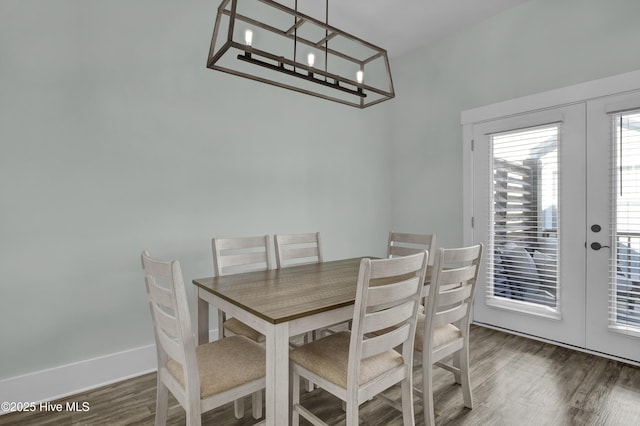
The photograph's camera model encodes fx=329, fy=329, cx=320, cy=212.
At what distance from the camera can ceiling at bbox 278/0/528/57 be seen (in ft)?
9.95

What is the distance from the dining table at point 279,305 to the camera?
4.26ft

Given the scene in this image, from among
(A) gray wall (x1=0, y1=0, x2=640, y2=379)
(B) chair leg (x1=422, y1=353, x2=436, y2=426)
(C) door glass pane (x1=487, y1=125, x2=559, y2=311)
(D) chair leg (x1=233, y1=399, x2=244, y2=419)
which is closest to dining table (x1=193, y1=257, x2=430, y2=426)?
(D) chair leg (x1=233, y1=399, x2=244, y2=419)

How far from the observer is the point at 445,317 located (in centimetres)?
176

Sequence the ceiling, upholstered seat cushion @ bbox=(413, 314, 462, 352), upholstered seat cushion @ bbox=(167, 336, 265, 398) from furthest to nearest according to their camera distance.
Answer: the ceiling < upholstered seat cushion @ bbox=(413, 314, 462, 352) < upholstered seat cushion @ bbox=(167, 336, 265, 398)

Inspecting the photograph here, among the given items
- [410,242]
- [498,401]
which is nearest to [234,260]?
[410,242]

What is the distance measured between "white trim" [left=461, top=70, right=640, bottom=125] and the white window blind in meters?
0.22

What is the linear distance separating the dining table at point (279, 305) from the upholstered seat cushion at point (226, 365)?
0.52ft

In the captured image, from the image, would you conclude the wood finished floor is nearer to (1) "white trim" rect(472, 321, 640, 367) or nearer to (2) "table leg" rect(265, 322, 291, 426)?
(1) "white trim" rect(472, 321, 640, 367)

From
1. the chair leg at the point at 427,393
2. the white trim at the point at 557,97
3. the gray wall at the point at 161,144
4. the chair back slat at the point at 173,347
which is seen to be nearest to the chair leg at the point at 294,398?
the chair back slat at the point at 173,347

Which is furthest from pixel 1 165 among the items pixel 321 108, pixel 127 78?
pixel 321 108

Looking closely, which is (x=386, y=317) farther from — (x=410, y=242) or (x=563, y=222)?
(x=563, y=222)

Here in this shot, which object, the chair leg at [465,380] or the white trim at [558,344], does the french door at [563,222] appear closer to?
the white trim at [558,344]

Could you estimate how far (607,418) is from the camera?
1854mm

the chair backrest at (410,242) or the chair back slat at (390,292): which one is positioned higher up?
the chair backrest at (410,242)
